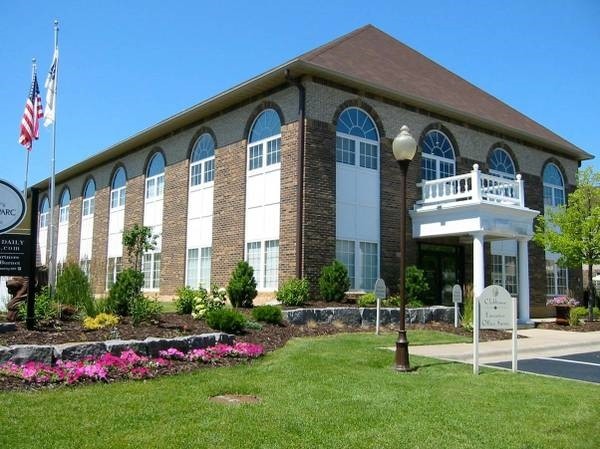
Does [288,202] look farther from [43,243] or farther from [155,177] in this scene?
[43,243]

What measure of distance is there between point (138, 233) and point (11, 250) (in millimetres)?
5240

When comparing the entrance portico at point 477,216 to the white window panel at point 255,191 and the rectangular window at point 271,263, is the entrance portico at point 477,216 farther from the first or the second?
the white window panel at point 255,191

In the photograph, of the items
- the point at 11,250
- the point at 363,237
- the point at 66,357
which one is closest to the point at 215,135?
the point at 363,237

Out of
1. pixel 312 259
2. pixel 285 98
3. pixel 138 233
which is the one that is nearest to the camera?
pixel 138 233

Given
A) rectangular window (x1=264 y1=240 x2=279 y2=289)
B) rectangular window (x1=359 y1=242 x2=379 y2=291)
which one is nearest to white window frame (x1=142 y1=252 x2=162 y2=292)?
rectangular window (x1=264 y1=240 x2=279 y2=289)

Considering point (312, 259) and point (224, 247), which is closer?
point (312, 259)

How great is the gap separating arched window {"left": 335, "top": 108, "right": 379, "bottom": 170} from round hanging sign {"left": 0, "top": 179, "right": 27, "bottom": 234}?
1146cm

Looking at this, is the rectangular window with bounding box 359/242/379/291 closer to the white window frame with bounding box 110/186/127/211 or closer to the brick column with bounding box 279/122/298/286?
the brick column with bounding box 279/122/298/286

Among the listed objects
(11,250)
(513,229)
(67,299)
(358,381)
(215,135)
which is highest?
(215,135)

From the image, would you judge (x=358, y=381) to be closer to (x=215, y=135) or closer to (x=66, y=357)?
(x=66, y=357)

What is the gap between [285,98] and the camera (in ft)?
62.0

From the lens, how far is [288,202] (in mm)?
18203

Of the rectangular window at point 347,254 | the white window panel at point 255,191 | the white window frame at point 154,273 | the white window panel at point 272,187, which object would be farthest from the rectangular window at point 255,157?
the white window frame at point 154,273

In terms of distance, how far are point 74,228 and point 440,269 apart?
22759mm
